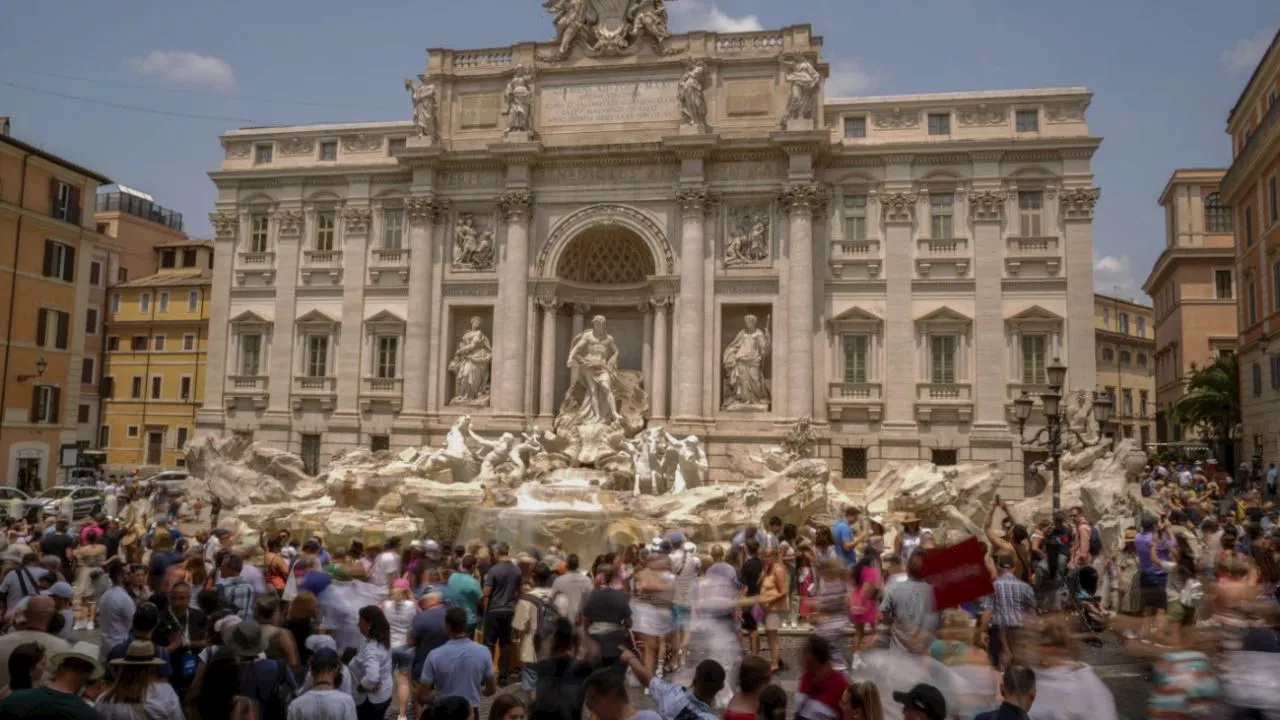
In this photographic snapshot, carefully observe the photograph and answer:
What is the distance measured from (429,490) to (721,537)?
24.2ft

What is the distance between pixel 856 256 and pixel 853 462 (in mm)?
6790

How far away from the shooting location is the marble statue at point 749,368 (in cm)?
2989

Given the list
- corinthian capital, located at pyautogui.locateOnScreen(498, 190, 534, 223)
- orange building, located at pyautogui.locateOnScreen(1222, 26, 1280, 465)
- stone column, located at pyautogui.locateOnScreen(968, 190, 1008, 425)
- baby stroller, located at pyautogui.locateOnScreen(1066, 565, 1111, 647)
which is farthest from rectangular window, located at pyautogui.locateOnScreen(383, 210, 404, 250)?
orange building, located at pyautogui.locateOnScreen(1222, 26, 1280, 465)

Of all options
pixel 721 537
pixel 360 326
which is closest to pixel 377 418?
pixel 360 326

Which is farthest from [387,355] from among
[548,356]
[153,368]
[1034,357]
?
[153,368]

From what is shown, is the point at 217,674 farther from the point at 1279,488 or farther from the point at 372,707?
the point at 1279,488

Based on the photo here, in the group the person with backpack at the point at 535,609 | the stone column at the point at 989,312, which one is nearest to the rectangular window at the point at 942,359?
the stone column at the point at 989,312

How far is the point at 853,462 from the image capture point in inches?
1178

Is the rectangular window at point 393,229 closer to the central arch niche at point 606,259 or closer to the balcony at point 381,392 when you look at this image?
the balcony at point 381,392

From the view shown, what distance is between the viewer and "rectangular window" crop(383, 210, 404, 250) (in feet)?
111

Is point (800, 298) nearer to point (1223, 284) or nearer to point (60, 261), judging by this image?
point (60, 261)

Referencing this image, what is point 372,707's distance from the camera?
25.3 feet

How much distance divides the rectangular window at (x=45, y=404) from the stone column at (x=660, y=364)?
2345cm

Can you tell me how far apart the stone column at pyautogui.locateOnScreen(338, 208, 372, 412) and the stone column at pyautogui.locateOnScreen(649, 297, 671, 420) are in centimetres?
1093
